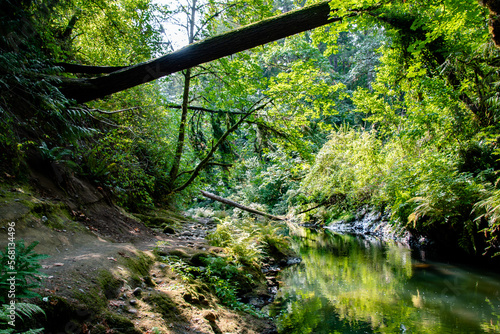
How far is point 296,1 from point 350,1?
2.96 m

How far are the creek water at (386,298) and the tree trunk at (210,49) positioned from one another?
423 cm

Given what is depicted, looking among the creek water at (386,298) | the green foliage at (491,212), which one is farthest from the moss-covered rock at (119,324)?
the green foliage at (491,212)

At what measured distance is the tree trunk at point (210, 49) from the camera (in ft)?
14.4

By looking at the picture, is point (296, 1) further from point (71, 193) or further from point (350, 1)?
point (71, 193)

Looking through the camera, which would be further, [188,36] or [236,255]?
[188,36]

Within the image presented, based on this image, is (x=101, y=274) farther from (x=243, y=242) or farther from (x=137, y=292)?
(x=243, y=242)

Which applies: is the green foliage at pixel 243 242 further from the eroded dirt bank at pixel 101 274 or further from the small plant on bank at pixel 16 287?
the small plant on bank at pixel 16 287

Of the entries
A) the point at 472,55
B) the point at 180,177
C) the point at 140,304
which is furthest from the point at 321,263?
the point at 472,55

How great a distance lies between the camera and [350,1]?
3861mm

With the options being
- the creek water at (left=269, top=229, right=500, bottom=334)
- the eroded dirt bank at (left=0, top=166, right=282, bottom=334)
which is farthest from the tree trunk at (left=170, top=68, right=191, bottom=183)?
the creek water at (left=269, top=229, right=500, bottom=334)

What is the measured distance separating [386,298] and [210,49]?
509 centimetres

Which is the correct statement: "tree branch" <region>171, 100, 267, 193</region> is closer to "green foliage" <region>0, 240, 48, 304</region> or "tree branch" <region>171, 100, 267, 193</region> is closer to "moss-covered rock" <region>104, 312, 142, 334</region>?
"moss-covered rock" <region>104, 312, 142, 334</region>

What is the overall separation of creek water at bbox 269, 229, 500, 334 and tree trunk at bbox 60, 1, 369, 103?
4232mm

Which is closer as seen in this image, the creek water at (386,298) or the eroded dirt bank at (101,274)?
the eroded dirt bank at (101,274)
